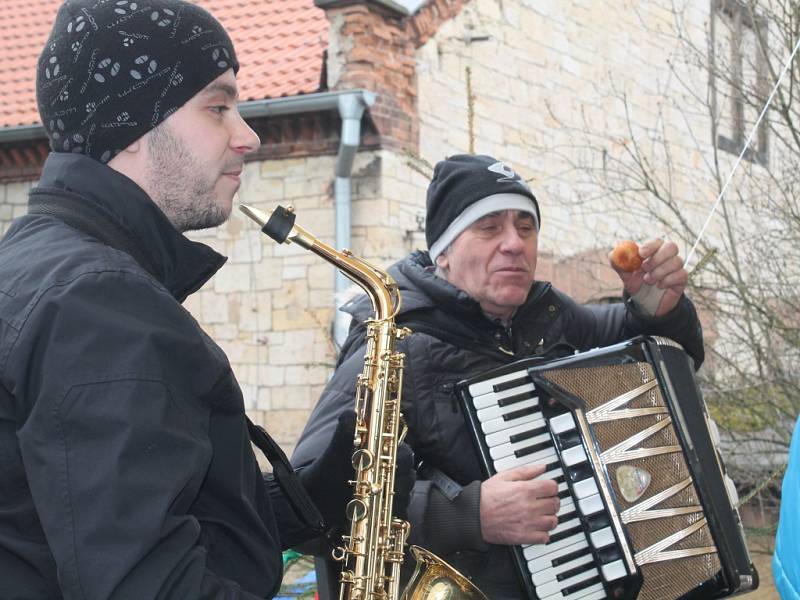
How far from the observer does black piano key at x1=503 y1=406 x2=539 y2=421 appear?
9.18 feet

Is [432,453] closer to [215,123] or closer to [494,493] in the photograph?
[494,493]

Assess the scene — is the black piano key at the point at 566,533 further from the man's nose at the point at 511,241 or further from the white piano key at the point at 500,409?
the man's nose at the point at 511,241

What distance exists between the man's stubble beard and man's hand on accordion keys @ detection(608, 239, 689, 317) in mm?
1581

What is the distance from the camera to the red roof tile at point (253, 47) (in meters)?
8.61

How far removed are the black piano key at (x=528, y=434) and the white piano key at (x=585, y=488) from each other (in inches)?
6.5

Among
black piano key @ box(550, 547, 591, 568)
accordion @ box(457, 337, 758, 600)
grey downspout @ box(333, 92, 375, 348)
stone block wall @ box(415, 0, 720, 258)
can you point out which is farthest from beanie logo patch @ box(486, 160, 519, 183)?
stone block wall @ box(415, 0, 720, 258)

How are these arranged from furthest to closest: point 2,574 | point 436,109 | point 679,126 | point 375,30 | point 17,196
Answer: point 679,126 < point 17,196 < point 436,109 < point 375,30 < point 2,574

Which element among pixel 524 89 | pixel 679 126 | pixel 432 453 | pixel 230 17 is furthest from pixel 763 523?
pixel 679 126

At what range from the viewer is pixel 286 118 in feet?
28.0

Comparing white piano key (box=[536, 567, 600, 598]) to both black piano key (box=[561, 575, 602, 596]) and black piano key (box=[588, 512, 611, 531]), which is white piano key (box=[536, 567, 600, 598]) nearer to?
black piano key (box=[561, 575, 602, 596])

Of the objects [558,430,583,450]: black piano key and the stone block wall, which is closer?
[558,430,583,450]: black piano key

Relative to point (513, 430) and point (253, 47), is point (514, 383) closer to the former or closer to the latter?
point (513, 430)

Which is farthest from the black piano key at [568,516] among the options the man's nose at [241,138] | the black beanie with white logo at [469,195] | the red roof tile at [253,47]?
the red roof tile at [253,47]

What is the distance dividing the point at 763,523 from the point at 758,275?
1.40 m
